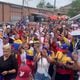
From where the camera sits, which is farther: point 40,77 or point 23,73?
point 40,77

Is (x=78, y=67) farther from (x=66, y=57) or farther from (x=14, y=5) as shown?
(x=14, y=5)

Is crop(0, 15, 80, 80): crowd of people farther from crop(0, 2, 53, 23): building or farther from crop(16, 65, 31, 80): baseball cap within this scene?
crop(0, 2, 53, 23): building

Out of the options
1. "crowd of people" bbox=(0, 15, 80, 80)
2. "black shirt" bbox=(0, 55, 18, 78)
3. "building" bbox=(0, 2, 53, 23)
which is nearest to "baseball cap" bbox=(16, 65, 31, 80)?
"crowd of people" bbox=(0, 15, 80, 80)

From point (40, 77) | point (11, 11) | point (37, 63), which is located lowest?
point (40, 77)

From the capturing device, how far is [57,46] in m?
11.0

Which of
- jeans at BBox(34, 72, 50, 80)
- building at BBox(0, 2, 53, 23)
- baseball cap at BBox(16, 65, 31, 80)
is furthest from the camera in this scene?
building at BBox(0, 2, 53, 23)

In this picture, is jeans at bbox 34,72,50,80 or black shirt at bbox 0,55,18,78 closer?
black shirt at bbox 0,55,18,78

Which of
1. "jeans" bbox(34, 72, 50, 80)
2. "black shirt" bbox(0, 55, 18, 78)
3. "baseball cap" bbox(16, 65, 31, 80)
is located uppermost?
"black shirt" bbox(0, 55, 18, 78)

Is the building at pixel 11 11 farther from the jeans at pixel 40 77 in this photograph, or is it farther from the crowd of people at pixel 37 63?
the jeans at pixel 40 77

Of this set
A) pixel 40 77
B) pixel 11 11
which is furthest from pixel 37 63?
pixel 11 11

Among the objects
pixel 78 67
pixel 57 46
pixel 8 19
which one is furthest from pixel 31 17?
pixel 78 67

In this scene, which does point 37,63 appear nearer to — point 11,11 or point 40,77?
point 40,77

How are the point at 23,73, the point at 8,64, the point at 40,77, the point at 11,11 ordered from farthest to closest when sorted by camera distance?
the point at 11,11 → the point at 40,77 → the point at 23,73 → the point at 8,64

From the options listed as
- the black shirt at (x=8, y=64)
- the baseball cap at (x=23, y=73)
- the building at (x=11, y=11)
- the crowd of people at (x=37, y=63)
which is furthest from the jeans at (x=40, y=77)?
the building at (x=11, y=11)
